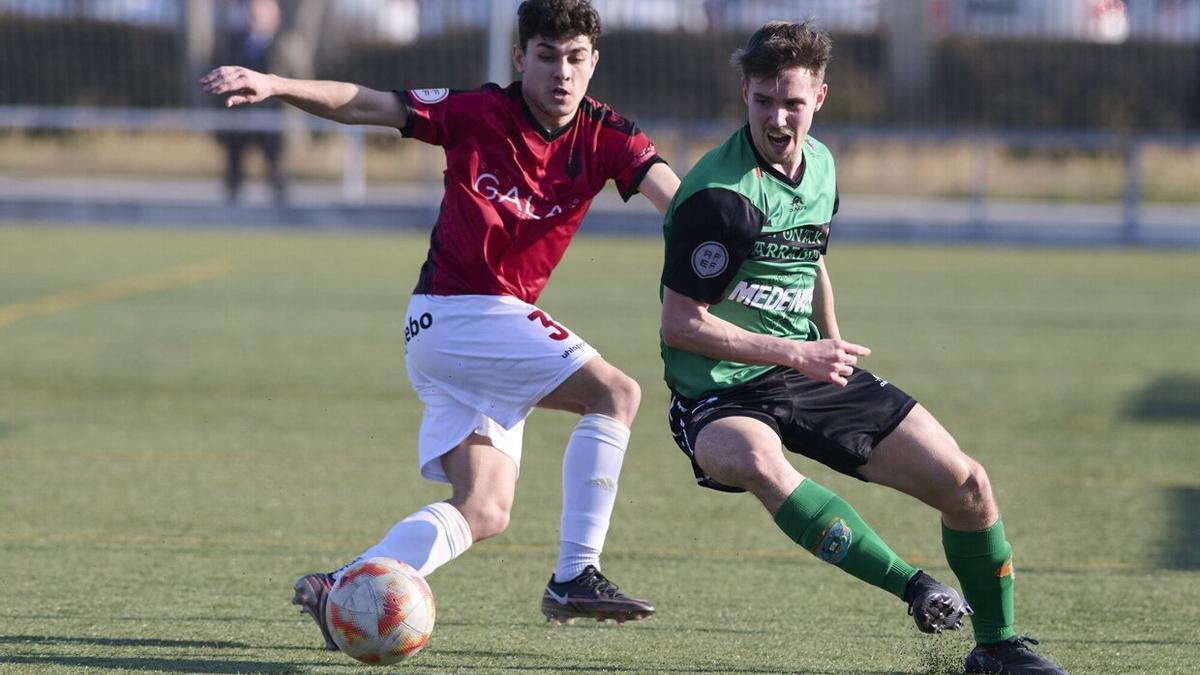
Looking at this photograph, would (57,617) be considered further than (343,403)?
No

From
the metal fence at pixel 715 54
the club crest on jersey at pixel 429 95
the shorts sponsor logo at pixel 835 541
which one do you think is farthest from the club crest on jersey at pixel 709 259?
the metal fence at pixel 715 54

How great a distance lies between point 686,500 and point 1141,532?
1.78m

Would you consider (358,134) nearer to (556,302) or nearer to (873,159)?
(873,159)

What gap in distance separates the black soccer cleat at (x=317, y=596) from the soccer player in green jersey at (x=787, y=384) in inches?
38.3

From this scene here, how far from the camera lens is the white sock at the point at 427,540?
4.40 meters

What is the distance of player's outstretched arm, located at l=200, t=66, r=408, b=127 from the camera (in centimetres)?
441

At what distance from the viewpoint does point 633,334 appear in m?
12.9

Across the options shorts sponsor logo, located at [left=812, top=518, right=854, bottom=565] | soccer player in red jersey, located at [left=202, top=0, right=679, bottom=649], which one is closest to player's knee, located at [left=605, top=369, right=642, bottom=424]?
soccer player in red jersey, located at [left=202, top=0, right=679, bottom=649]

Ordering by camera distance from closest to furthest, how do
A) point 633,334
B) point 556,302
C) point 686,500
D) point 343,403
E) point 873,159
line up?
point 686,500 < point 343,403 < point 633,334 < point 556,302 < point 873,159

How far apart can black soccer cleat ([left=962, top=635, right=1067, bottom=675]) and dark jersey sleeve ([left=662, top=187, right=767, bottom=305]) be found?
1.13m

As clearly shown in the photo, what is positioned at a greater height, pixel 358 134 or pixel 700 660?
pixel 700 660

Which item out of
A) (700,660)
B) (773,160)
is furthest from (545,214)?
(700,660)

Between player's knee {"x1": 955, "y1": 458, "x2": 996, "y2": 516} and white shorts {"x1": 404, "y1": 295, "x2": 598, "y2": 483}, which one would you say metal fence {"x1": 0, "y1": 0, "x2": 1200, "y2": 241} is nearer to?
white shorts {"x1": 404, "y1": 295, "x2": 598, "y2": 483}

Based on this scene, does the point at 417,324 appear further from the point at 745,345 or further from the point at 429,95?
the point at 745,345
